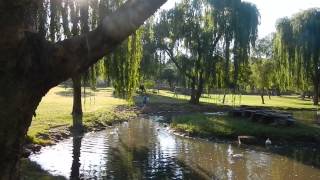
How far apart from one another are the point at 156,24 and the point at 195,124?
2532cm

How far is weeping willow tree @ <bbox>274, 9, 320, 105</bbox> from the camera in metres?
42.6

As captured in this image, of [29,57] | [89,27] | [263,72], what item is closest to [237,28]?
[89,27]

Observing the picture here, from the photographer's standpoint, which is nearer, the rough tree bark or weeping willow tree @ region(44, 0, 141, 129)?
the rough tree bark

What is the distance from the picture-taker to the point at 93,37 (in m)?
4.09

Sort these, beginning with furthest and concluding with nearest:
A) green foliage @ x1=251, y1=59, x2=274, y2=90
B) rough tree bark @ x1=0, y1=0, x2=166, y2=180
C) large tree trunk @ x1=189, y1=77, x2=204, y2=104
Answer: green foliage @ x1=251, y1=59, x2=274, y2=90, large tree trunk @ x1=189, y1=77, x2=204, y2=104, rough tree bark @ x1=0, y1=0, x2=166, y2=180

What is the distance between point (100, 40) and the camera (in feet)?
13.4

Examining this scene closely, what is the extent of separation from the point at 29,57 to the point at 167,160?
600 inches

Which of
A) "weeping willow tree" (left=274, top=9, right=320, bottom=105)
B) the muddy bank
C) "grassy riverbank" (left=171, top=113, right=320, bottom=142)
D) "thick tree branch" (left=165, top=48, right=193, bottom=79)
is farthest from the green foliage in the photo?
"grassy riverbank" (left=171, top=113, right=320, bottom=142)

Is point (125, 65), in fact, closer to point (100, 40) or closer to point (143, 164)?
point (143, 164)

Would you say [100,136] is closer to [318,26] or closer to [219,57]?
[219,57]

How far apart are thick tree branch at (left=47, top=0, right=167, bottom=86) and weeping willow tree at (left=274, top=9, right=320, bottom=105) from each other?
4095 centimetres

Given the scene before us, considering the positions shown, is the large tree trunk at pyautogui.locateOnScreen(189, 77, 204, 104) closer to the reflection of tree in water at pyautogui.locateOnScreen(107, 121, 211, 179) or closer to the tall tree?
the tall tree

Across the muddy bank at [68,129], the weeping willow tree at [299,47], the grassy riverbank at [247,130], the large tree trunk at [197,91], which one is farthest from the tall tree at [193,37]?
the grassy riverbank at [247,130]

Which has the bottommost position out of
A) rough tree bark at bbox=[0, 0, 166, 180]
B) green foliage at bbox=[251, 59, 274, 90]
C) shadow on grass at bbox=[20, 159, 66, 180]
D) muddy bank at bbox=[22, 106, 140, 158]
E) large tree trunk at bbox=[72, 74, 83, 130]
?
shadow on grass at bbox=[20, 159, 66, 180]
